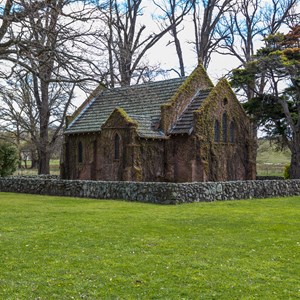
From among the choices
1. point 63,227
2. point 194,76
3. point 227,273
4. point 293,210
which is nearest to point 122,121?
point 194,76

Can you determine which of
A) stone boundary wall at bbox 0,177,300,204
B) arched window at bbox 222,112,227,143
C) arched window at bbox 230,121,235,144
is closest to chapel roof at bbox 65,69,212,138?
arched window at bbox 222,112,227,143

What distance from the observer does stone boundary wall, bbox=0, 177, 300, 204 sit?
22719mm

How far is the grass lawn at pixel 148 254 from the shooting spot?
862cm

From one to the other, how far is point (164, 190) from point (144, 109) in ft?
38.0

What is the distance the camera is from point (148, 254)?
11266 mm

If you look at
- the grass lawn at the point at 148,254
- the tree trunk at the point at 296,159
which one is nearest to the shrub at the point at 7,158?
the grass lawn at the point at 148,254

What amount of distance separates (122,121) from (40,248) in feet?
62.3

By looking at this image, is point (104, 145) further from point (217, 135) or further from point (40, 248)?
point (40, 248)

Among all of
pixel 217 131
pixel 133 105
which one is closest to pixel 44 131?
pixel 133 105

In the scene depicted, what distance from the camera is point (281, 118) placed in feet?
124

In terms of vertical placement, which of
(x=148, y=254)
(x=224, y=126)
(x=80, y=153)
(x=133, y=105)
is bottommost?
(x=148, y=254)

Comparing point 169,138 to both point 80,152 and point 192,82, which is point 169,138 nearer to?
point 192,82

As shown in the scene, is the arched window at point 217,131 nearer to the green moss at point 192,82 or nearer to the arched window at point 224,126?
the arched window at point 224,126

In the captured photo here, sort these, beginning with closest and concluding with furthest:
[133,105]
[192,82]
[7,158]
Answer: [192,82], [133,105], [7,158]
